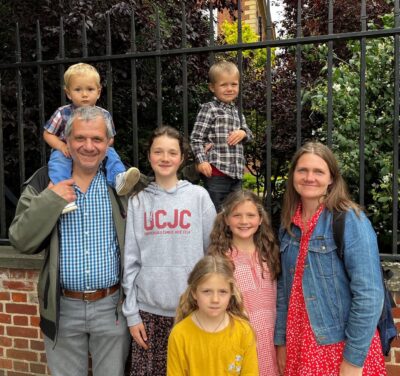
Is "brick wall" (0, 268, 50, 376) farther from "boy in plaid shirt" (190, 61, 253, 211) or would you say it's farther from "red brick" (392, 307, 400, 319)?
"red brick" (392, 307, 400, 319)

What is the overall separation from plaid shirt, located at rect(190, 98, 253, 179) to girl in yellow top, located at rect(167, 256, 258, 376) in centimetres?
99

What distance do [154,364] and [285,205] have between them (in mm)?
1110

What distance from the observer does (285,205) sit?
2.52m

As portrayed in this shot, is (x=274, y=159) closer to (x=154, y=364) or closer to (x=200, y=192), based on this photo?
(x=200, y=192)

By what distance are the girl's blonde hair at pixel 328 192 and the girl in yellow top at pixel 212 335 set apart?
1.45ft

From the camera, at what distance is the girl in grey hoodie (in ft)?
8.42

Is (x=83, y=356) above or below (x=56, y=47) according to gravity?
below

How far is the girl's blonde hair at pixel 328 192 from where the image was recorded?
229 centimetres

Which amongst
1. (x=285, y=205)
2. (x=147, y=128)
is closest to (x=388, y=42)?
(x=285, y=205)

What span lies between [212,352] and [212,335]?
3.0 inches

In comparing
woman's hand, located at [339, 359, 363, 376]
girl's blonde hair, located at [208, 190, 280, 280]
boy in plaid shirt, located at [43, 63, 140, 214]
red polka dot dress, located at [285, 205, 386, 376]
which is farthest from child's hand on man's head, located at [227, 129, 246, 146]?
woman's hand, located at [339, 359, 363, 376]

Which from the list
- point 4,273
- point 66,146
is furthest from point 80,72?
point 4,273

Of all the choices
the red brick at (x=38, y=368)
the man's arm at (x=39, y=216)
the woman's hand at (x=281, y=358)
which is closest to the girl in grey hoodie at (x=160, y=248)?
the man's arm at (x=39, y=216)

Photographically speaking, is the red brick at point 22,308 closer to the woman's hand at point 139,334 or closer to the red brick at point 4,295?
the red brick at point 4,295
